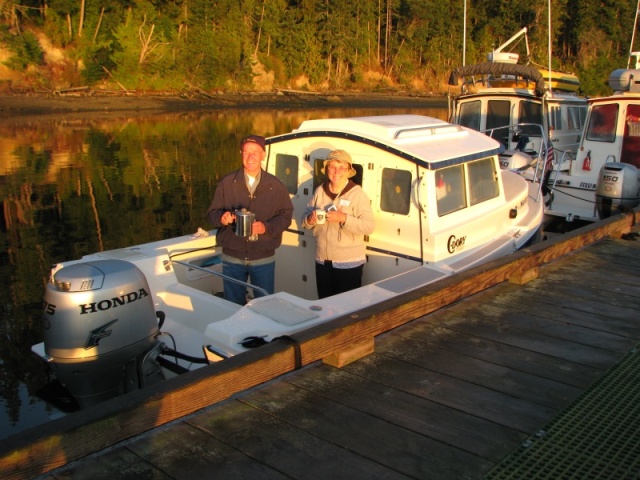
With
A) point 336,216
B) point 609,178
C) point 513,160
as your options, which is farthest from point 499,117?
point 336,216

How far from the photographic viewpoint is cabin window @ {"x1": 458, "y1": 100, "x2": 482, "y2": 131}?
53.0 ft

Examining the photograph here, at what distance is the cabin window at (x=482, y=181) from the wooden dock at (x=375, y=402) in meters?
1.94

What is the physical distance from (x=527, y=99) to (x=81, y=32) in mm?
39141

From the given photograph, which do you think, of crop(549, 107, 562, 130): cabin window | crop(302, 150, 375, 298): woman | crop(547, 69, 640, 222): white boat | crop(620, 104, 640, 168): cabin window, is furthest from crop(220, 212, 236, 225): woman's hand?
crop(549, 107, 562, 130): cabin window

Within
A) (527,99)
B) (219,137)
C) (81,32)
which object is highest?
(81,32)

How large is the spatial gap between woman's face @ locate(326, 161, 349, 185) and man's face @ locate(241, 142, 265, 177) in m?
0.63

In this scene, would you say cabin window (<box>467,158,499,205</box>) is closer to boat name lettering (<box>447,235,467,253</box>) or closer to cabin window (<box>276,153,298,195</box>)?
boat name lettering (<box>447,235,467,253</box>)

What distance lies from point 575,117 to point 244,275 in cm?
1421

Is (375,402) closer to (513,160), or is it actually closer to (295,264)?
(295,264)

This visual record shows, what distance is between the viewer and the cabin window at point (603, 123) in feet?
40.5

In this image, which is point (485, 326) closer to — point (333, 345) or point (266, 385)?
point (333, 345)

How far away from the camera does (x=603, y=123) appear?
1251 centimetres

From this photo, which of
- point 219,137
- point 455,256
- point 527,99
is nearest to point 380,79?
point 219,137

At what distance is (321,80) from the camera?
58.7 meters
